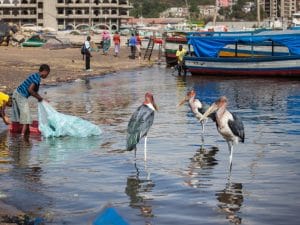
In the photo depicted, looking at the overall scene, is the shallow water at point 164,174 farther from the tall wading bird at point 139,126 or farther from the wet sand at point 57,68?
the wet sand at point 57,68

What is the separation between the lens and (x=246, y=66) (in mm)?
34500

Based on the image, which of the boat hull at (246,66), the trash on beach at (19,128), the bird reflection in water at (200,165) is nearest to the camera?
the bird reflection in water at (200,165)

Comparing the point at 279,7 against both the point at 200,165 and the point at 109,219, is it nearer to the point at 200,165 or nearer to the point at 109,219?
the point at 200,165

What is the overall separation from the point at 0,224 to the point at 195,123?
32.4 feet

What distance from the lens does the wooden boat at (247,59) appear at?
109 feet

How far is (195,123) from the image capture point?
55.3ft

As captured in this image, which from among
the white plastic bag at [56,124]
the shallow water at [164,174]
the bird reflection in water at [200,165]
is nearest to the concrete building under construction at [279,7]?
the shallow water at [164,174]

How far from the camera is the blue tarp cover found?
34.2 metres

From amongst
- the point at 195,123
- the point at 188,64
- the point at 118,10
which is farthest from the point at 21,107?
the point at 118,10

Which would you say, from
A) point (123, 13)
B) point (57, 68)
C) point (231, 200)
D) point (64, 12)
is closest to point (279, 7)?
point (123, 13)

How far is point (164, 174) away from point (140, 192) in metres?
1.27

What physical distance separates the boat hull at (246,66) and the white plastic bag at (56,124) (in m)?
20.3

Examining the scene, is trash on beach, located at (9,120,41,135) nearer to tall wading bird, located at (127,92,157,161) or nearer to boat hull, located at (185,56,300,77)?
tall wading bird, located at (127,92,157,161)

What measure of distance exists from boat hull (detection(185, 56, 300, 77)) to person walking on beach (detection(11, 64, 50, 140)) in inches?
813
